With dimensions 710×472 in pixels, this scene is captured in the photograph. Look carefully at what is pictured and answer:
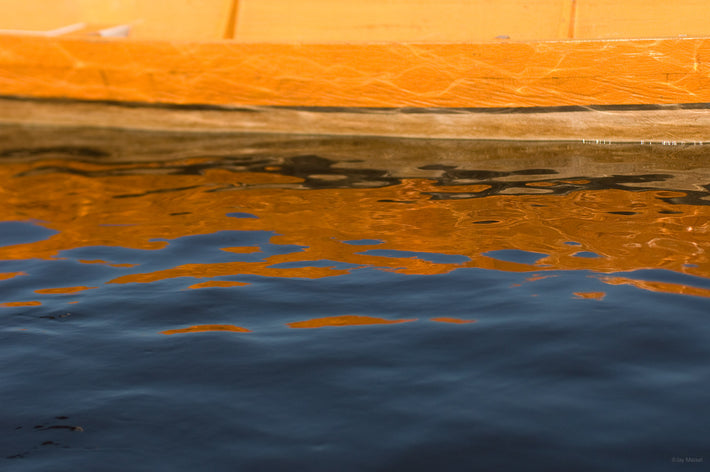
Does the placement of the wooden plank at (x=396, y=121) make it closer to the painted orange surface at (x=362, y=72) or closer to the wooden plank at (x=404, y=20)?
the painted orange surface at (x=362, y=72)

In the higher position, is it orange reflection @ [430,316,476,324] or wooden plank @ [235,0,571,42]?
wooden plank @ [235,0,571,42]

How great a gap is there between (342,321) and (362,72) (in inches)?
108

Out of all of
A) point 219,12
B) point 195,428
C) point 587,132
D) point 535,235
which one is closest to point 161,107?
point 219,12

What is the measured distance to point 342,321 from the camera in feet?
8.16

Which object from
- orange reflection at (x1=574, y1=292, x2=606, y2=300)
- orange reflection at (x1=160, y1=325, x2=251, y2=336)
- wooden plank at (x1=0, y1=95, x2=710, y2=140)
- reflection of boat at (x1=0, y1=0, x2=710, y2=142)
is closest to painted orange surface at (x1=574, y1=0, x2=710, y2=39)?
reflection of boat at (x1=0, y1=0, x2=710, y2=142)

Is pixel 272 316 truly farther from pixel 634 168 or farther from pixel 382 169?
pixel 634 168

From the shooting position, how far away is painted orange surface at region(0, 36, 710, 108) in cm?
453

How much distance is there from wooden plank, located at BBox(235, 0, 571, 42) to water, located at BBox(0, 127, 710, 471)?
1.70 metres

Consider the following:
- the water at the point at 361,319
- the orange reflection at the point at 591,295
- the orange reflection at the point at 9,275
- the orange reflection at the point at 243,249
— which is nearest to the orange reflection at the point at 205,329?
the water at the point at 361,319

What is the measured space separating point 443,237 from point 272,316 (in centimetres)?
95

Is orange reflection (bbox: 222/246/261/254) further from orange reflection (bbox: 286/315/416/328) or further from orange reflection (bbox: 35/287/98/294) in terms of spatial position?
orange reflection (bbox: 286/315/416/328)

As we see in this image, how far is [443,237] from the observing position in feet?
10.7

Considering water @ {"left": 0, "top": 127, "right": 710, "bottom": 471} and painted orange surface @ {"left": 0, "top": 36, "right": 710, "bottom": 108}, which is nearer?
water @ {"left": 0, "top": 127, "right": 710, "bottom": 471}

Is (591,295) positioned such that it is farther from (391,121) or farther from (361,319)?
(391,121)
